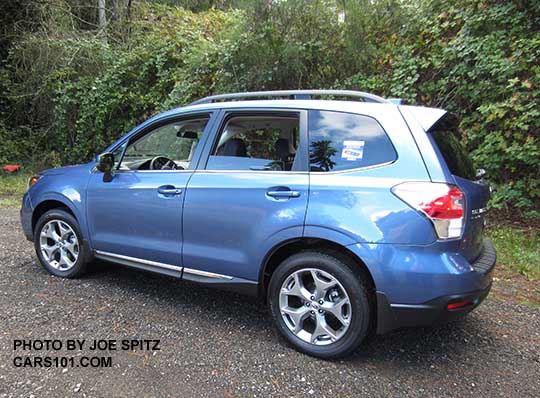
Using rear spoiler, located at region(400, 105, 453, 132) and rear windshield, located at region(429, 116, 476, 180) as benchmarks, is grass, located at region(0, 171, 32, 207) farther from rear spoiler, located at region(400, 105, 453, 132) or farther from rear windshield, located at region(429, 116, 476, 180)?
rear windshield, located at region(429, 116, 476, 180)

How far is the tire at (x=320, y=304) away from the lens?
282 cm

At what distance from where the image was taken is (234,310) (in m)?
3.74

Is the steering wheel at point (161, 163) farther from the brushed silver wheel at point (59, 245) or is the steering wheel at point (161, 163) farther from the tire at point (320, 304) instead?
the tire at point (320, 304)

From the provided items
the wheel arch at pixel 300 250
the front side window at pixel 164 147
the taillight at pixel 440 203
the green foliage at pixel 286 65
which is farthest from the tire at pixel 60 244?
the green foliage at pixel 286 65

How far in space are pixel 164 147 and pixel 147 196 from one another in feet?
2.93

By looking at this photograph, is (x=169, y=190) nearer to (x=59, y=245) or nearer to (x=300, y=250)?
(x=300, y=250)

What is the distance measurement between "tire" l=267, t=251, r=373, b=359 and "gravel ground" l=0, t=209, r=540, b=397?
5.1 inches

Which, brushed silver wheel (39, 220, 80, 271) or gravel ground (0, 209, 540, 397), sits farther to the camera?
brushed silver wheel (39, 220, 80, 271)

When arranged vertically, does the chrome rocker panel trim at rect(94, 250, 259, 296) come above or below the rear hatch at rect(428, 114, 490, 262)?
below

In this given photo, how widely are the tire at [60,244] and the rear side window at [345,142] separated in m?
2.58

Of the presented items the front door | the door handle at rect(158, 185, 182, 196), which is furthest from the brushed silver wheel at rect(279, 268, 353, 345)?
the door handle at rect(158, 185, 182, 196)

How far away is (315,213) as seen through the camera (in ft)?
9.55

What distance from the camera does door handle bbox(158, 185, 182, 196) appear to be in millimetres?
3515

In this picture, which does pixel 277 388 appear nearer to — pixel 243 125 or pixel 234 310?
pixel 234 310
